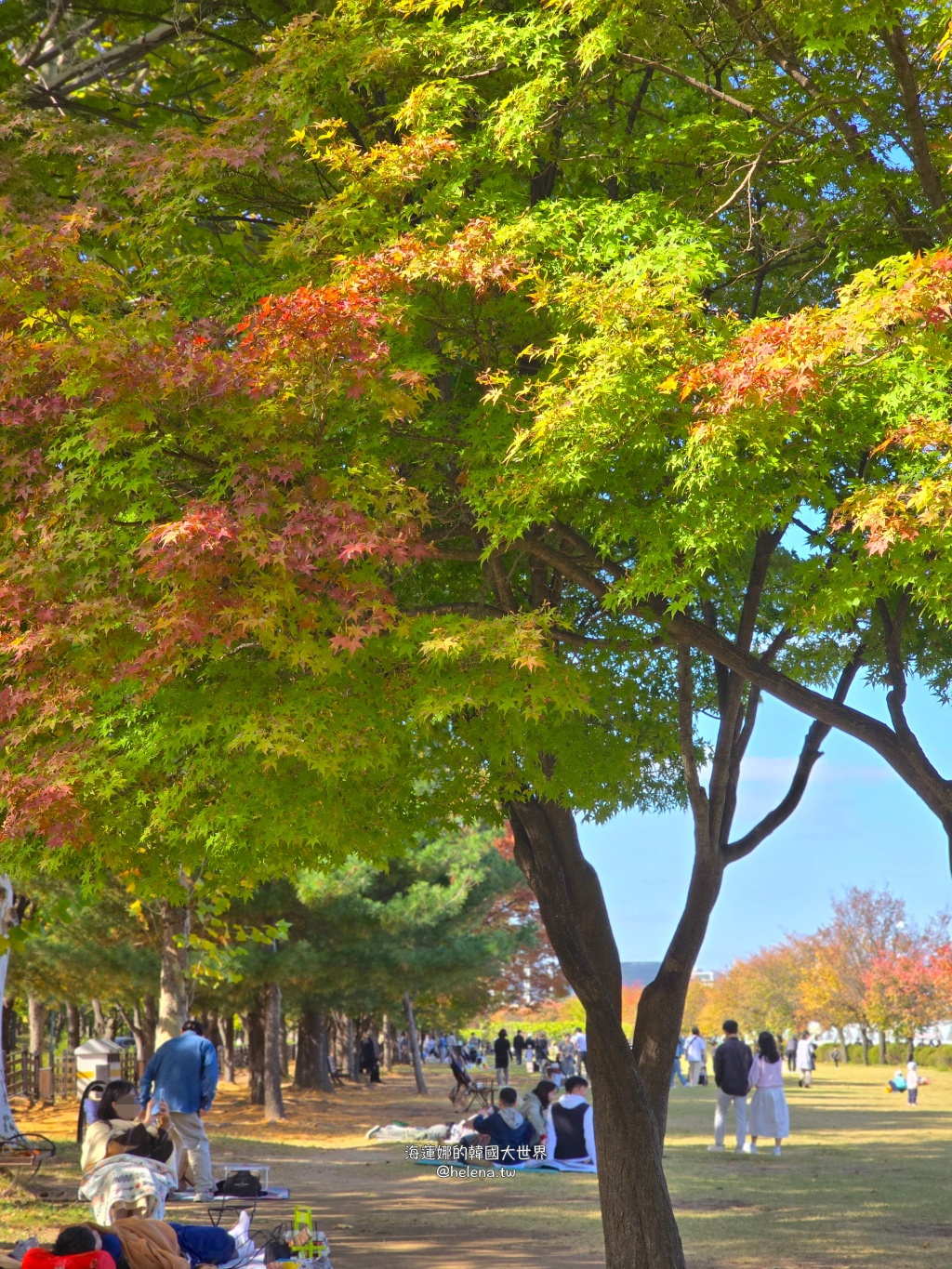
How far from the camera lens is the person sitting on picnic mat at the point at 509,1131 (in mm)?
15867

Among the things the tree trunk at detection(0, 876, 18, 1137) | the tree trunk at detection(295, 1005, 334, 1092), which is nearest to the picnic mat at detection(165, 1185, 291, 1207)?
the tree trunk at detection(0, 876, 18, 1137)

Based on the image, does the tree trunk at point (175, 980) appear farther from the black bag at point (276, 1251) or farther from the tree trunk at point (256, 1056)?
the tree trunk at point (256, 1056)

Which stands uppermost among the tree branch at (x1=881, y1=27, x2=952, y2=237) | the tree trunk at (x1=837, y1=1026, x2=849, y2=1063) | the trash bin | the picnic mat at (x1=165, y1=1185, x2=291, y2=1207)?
the tree branch at (x1=881, y1=27, x2=952, y2=237)

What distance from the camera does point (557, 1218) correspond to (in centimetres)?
1175

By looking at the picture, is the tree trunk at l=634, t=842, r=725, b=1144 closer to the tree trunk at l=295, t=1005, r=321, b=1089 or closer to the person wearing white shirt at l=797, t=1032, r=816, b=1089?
the tree trunk at l=295, t=1005, r=321, b=1089

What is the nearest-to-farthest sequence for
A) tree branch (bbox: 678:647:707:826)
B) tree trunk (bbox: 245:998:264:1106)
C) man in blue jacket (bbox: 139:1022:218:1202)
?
tree branch (bbox: 678:647:707:826)
man in blue jacket (bbox: 139:1022:218:1202)
tree trunk (bbox: 245:998:264:1106)

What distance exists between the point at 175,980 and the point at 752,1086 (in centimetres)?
801

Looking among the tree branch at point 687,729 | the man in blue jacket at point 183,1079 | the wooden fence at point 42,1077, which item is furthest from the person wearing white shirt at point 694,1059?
the tree branch at point 687,729

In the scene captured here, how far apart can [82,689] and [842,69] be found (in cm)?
591

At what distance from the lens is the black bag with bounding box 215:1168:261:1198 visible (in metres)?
10.1

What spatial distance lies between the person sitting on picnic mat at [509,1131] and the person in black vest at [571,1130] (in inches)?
13.0

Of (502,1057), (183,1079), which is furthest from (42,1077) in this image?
(183,1079)

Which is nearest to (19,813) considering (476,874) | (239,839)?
(239,839)

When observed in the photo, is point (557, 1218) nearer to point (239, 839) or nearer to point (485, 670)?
point (239, 839)
